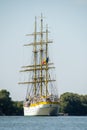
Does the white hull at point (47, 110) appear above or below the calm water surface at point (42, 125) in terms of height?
above

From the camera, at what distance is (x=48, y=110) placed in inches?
7180

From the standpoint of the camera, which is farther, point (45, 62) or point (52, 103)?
point (45, 62)

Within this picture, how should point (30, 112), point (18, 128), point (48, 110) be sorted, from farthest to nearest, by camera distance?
point (30, 112) → point (48, 110) → point (18, 128)

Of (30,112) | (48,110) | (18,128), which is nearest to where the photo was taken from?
(18,128)

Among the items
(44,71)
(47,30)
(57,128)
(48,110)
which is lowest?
(57,128)

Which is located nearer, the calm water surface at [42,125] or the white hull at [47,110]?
the calm water surface at [42,125]

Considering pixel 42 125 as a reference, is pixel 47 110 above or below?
above

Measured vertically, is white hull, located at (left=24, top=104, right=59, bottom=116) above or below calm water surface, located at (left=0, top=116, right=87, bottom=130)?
above

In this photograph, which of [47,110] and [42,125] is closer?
[42,125]

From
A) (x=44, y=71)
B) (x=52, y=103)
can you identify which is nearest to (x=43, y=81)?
(x=44, y=71)

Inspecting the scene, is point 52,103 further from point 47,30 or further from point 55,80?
point 47,30

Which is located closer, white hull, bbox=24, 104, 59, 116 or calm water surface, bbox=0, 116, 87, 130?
calm water surface, bbox=0, 116, 87, 130

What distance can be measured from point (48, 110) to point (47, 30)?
31.7 meters

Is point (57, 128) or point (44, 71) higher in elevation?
point (44, 71)
